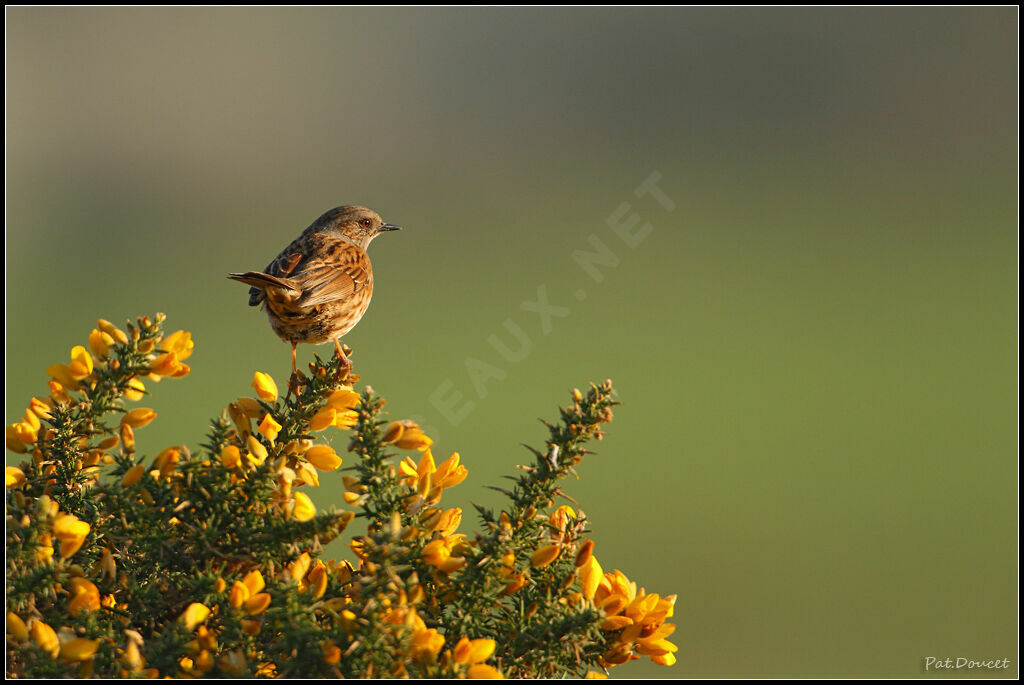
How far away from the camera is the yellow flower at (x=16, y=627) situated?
5.26ft

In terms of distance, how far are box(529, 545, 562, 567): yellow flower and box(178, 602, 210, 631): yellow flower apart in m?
0.63

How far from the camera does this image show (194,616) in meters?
1.60

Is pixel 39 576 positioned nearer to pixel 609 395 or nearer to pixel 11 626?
pixel 11 626

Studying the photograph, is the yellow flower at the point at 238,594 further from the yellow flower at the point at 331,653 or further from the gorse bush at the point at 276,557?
the yellow flower at the point at 331,653

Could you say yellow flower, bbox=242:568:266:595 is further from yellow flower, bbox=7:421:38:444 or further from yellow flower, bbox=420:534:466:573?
yellow flower, bbox=7:421:38:444

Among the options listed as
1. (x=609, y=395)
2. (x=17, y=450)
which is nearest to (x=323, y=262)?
(x=17, y=450)

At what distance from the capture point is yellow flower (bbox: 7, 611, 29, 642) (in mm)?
1603

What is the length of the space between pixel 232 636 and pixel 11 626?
38 cm

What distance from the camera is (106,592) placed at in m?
1.76

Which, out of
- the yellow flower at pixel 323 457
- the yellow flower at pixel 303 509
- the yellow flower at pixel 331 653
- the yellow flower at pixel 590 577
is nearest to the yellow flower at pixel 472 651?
the yellow flower at pixel 331 653

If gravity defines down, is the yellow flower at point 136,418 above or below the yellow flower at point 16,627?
above

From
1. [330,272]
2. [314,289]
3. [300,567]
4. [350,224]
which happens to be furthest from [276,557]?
[350,224]

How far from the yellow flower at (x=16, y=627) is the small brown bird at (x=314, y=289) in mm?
1748

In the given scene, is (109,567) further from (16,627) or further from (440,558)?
(440,558)
